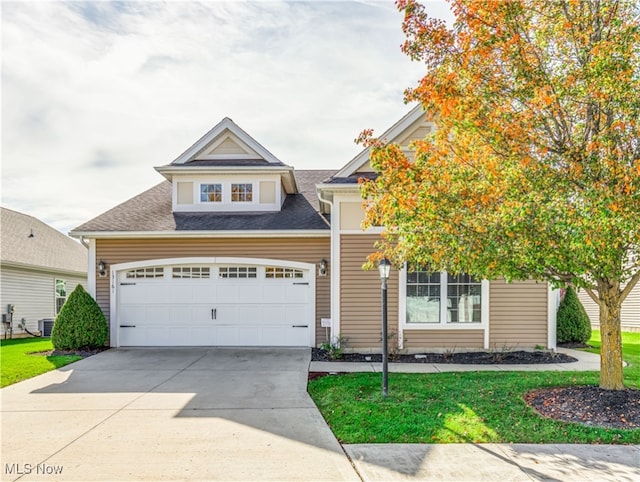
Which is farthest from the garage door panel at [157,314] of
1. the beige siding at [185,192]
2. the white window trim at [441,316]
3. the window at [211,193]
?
the white window trim at [441,316]

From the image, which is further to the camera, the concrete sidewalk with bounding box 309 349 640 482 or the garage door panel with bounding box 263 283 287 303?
the garage door panel with bounding box 263 283 287 303

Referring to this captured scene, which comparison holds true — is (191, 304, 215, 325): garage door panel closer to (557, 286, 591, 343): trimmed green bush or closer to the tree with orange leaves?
the tree with orange leaves

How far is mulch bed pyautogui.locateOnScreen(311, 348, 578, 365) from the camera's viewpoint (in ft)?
32.2

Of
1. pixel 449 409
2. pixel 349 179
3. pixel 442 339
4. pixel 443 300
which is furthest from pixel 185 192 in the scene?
pixel 449 409

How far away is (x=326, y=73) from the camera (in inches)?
379

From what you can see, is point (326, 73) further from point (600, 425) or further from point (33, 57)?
point (600, 425)

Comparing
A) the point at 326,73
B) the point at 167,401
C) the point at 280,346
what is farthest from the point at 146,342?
the point at 326,73

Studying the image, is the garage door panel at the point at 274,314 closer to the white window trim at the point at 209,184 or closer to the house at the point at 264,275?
the house at the point at 264,275

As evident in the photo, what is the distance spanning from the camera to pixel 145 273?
12.0 metres

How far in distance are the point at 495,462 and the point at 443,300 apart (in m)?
6.30

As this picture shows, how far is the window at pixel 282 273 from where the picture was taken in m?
11.8

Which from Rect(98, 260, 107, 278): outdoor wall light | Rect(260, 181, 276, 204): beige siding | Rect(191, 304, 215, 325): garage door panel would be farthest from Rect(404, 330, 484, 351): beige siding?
Rect(98, 260, 107, 278): outdoor wall light

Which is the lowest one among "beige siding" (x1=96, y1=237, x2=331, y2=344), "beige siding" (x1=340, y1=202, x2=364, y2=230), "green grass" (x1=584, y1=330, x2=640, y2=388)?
"green grass" (x1=584, y1=330, x2=640, y2=388)

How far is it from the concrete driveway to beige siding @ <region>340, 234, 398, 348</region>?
1.94 metres
